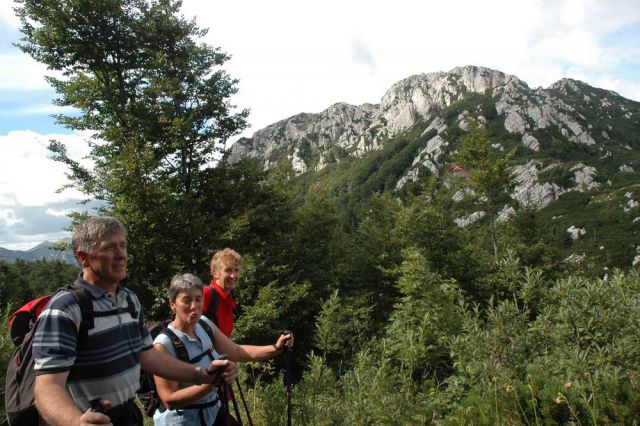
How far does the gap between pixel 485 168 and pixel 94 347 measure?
1796cm

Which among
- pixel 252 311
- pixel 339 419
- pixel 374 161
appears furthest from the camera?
pixel 374 161

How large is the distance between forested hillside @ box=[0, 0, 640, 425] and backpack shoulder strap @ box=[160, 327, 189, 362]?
1.54 metres

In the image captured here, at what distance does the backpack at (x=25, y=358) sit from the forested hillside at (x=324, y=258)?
7.87 ft

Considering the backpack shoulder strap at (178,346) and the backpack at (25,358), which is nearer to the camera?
the backpack at (25,358)

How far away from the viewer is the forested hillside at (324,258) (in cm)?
344

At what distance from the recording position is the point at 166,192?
14.3m

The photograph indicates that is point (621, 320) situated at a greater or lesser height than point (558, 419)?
greater

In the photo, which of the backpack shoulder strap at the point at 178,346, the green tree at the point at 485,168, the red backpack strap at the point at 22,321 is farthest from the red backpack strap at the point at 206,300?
the green tree at the point at 485,168

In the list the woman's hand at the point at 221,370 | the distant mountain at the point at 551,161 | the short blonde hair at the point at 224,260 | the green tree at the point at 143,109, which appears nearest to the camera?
the woman's hand at the point at 221,370

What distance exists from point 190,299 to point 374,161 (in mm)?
179647

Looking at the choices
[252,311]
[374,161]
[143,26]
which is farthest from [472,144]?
[374,161]

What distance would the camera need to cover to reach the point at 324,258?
1869 cm

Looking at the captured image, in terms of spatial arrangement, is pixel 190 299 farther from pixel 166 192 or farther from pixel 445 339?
pixel 166 192

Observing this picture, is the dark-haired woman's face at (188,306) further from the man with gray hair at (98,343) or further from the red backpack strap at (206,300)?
the red backpack strap at (206,300)
